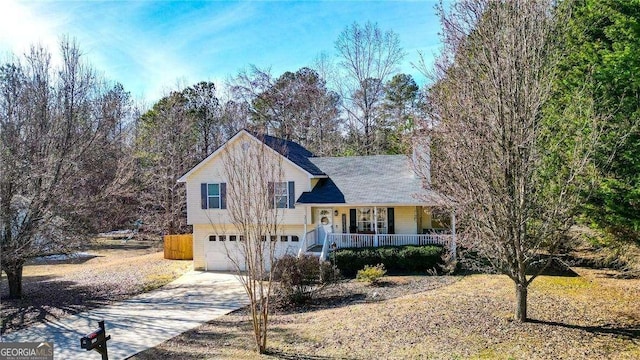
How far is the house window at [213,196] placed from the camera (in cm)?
2084

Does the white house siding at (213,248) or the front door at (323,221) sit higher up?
the front door at (323,221)

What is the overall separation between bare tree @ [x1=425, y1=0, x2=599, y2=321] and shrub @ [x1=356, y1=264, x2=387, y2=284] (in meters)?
6.75

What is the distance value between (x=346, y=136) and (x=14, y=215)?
27054 millimetres

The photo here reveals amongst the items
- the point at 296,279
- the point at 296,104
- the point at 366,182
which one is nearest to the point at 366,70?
the point at 296,104

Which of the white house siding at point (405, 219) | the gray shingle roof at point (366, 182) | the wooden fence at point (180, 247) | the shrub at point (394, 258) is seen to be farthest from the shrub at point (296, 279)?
the wooden fence at point (180, 247)

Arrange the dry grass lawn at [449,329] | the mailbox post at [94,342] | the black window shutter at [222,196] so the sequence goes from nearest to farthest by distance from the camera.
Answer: the mailbox post at [94,342] → the dry grass lawn at [449,329] → the black window shutter at [222,196]

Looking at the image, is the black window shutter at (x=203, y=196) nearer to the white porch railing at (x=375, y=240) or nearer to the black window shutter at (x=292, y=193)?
the black window shutter at (x=292, y=193)

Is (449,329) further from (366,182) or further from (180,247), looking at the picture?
(180,247)

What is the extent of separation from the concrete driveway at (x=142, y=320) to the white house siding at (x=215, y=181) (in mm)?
4210

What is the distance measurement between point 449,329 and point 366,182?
40.1ft

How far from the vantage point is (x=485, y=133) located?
845 cm

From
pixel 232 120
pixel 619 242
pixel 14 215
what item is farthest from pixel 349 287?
pixel 232 120

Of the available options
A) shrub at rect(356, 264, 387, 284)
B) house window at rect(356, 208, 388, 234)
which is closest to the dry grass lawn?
shrub at rect(356, 264, 387, 284)

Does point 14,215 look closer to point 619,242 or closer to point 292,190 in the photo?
point 292,190
